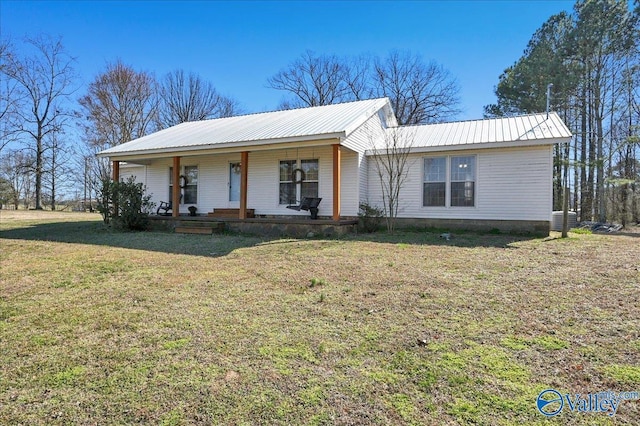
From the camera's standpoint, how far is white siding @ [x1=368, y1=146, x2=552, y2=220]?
30.5 ft

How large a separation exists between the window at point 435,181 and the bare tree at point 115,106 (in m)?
26.1

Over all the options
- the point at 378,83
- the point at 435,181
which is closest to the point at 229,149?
the point at 435,181

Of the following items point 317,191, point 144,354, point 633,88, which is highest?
point 633,88

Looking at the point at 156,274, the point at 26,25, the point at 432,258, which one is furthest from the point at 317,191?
the point at 26,25

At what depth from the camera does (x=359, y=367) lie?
8.17ft

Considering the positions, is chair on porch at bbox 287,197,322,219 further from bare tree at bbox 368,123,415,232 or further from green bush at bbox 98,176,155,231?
green bush at bbox 98,176,155,231

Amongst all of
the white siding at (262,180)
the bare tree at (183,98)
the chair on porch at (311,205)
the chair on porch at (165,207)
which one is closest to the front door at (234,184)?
the white siding at (262,180)

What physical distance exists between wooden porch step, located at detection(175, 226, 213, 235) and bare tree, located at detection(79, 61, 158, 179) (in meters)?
21.0

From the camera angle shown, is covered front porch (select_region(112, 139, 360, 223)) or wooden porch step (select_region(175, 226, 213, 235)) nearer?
wooden porch step (select_region(175, 226, 213, 235))

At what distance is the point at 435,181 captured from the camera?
10656 millimetres

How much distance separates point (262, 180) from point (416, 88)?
858 inches

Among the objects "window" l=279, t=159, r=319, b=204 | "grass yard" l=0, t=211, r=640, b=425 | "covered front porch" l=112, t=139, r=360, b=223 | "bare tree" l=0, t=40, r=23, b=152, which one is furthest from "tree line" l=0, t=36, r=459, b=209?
"grass yard" l=0, t=211, r=640, b=425

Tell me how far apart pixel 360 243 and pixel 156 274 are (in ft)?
14.3

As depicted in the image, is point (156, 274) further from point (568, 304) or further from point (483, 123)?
point (483, 123)
